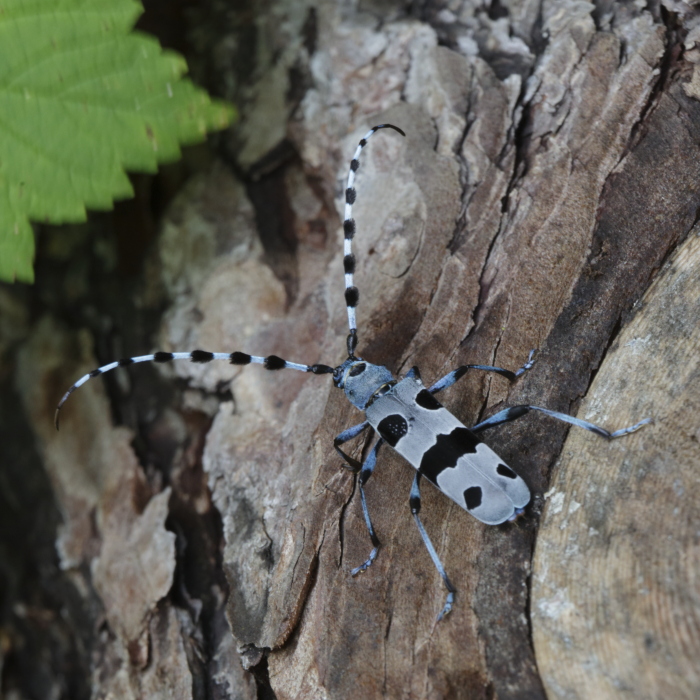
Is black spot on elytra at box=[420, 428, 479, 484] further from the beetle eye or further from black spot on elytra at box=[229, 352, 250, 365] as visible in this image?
black spot on elytra at box=[229, 352, 250, 365]

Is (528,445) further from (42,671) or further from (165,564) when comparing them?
(42,671)

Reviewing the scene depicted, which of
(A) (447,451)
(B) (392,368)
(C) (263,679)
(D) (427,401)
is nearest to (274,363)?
(B) (392,368)

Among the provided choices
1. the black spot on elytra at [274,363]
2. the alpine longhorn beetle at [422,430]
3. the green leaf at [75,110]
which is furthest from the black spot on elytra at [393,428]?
the green leaf at [75,110]

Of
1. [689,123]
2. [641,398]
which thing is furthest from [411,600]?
[689,123]

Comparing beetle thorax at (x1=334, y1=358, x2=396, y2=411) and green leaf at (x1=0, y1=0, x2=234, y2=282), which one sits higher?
green leaf at (x1=0, y1=0, x2=234, y2=282)

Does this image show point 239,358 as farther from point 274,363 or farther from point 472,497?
point 472,497

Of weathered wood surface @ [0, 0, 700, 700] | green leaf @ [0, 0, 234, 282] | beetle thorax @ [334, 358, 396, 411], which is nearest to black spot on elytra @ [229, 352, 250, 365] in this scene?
weathered wood surface @ [0, 0, 700, 700]

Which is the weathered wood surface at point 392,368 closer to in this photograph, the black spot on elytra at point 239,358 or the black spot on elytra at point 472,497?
the black spot on elytra at point 472,497
